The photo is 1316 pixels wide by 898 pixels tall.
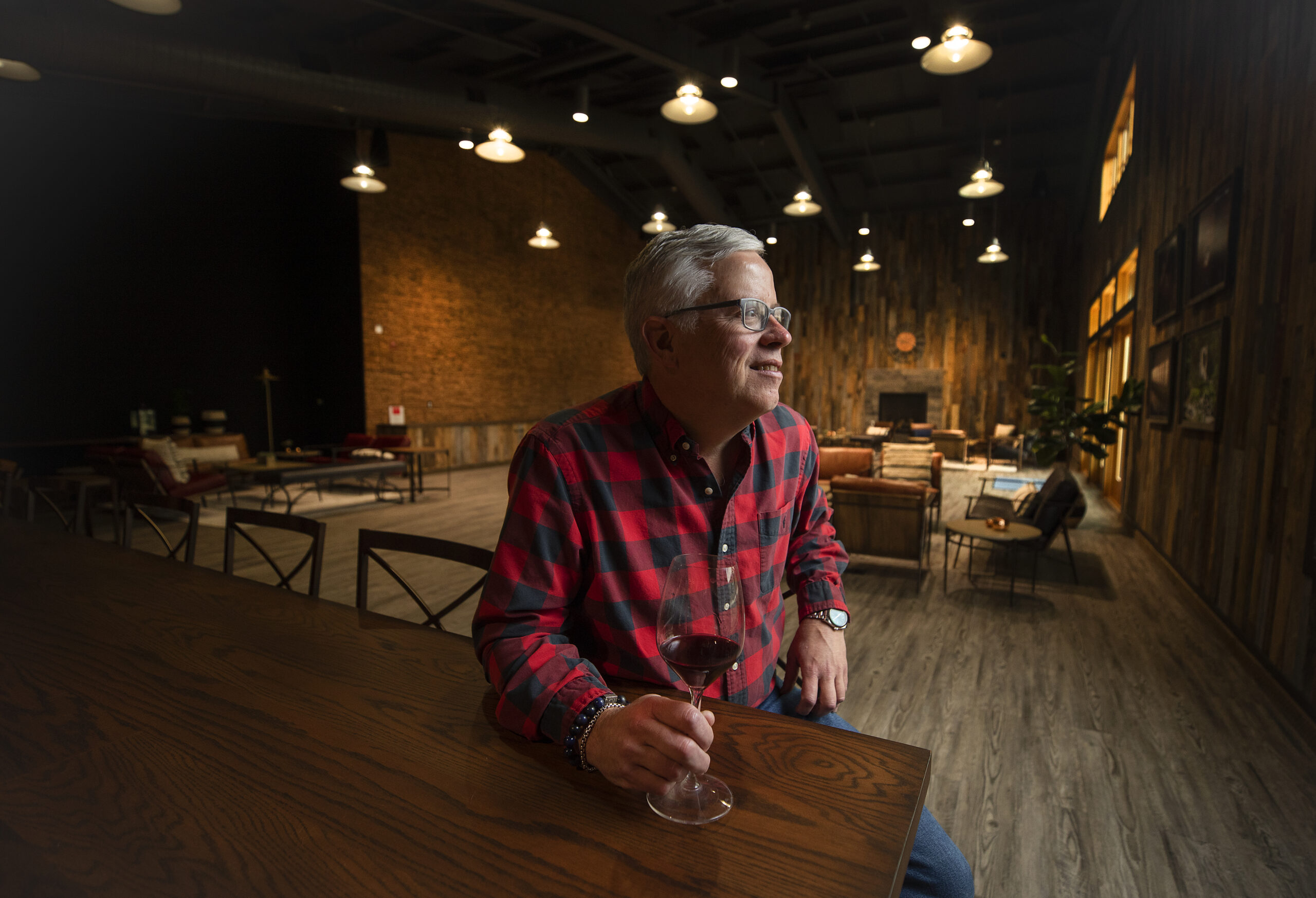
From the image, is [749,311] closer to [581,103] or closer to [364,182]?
[364,182]

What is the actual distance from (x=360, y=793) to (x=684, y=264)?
878 millimetres

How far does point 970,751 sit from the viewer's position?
2.23 m

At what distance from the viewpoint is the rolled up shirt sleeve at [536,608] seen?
0.81 meters

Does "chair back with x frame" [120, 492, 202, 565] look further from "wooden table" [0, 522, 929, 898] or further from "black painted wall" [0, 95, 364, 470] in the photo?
"black painted wall" [0, 95, 364, 470]

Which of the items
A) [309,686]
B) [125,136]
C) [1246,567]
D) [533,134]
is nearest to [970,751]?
[1246,567]

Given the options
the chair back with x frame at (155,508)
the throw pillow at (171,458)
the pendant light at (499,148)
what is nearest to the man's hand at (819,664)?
the chair back with x frame at (155,508)

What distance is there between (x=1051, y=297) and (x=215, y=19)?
13.4 m

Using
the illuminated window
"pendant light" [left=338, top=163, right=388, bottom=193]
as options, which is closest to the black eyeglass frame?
the illuminated window

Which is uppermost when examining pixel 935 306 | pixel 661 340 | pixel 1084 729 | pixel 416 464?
pixel 935 306

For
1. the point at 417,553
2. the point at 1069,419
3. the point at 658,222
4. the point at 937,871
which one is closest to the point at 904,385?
the point at 658,222

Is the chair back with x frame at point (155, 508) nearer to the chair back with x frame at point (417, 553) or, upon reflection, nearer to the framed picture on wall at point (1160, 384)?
the chair back with x frame at point (417, 553)

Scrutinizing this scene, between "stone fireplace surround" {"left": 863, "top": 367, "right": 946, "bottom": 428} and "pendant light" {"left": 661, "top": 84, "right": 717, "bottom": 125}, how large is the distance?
869 centimetres

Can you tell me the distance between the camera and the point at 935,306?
13.2m

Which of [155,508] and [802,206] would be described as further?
[802,206]
